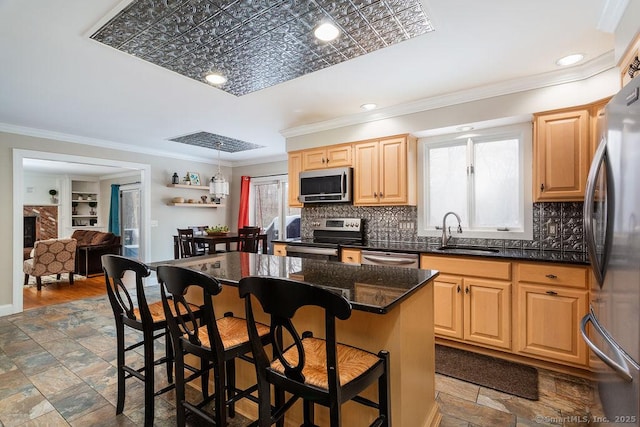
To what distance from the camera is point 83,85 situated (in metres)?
2.88

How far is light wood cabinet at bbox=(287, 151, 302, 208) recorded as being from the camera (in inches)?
171

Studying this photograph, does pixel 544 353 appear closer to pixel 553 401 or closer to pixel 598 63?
pixel 553 401

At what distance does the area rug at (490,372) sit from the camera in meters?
2.31

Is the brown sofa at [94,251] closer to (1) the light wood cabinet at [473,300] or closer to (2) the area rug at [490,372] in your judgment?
(1) the light wood cabinet at [473,300]

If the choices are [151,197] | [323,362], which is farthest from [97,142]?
[323,362]

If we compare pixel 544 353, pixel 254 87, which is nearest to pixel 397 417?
pixel 544 353

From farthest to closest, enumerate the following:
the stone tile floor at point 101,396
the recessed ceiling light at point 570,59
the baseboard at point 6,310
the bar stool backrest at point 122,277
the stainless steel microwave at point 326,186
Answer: the baseboard at point 6,310
the stainless steel microwave at point 326,186
the recessed ceiling light at point 570,59
the stone tile floor at point 101,396
the bar stool backrest at point 122,277

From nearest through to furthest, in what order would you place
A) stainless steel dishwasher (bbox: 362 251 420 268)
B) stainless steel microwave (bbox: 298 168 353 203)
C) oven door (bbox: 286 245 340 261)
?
stainless steel dishwasher (bbox: 362 251 420 268)
oven door (bbox: 286 245 340 261)
stainless steel microwave (bbox: 298 168 353 203)

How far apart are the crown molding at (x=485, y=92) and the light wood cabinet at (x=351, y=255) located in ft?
5.17

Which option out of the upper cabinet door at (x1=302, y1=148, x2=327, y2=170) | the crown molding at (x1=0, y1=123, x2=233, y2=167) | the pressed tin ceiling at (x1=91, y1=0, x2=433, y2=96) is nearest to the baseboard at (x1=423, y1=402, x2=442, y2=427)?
the pressed tin ceiling at (x1=91, y1=0, x2=433, y2=96)

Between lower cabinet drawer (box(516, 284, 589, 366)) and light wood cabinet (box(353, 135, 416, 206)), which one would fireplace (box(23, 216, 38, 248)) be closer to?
light wood cabinet (box(353, 135, 416, 206))

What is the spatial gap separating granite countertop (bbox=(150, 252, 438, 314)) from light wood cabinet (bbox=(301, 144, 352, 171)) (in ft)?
6.10

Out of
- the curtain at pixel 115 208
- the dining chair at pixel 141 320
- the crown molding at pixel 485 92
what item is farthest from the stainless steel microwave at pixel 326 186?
the curtain at pixel 115 208

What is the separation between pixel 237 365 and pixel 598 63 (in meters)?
3.54
